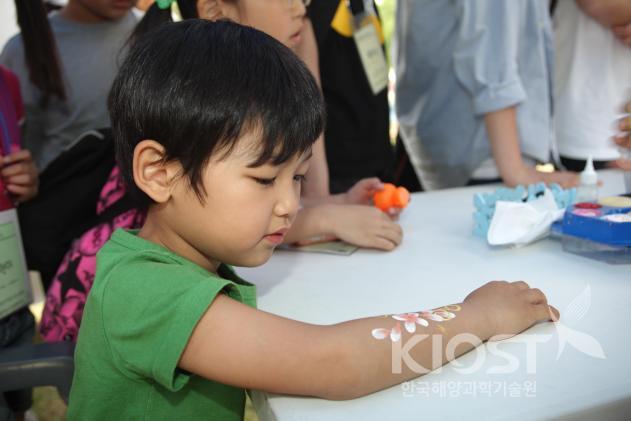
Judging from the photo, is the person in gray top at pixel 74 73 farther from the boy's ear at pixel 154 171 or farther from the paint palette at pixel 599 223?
the paint palette at pixel 599 223

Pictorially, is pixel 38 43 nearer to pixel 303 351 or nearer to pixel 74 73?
pixel 74 73

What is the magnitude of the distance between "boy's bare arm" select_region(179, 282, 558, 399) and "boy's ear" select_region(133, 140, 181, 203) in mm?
182

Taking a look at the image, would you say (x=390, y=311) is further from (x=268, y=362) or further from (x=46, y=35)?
(x=46, y=35)

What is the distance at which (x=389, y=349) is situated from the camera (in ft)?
2.01

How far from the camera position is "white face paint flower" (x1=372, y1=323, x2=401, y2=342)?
626 millimetres

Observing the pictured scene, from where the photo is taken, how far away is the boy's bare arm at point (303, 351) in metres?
0.58

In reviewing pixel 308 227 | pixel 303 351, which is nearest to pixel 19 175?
pixel 308 227

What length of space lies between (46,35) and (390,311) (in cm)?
130

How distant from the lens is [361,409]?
554mm

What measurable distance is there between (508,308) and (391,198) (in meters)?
0.53

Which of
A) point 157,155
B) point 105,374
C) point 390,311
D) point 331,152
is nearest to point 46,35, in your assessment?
point 331,152

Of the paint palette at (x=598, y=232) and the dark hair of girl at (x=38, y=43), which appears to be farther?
the dark hair of girl at (x=38, y=43)

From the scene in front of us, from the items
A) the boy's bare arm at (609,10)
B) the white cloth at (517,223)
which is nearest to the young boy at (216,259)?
the white cloth at (517,223)

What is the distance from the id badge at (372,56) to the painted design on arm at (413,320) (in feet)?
3.18
